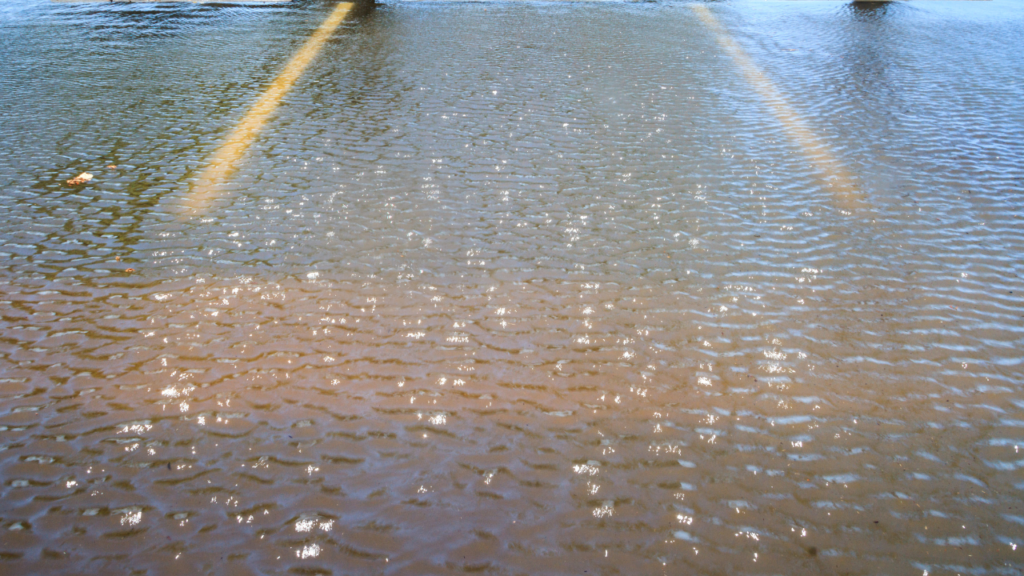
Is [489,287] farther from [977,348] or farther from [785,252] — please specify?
[977,348]

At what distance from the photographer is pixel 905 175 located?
9.91 ft

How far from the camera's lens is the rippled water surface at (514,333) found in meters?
1.40

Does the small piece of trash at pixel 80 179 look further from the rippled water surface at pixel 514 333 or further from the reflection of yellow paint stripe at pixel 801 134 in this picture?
the reflection of yellow paint stripe at pixel 801 134

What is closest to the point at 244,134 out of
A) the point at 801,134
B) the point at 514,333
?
the point at 514,333

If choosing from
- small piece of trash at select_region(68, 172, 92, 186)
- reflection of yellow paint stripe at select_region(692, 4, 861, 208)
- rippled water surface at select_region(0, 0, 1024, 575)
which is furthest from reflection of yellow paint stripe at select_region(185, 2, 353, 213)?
reflection of yellow paint stripe at select_region(692, 4, 861, 208)

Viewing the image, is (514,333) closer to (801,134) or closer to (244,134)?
(244,134)

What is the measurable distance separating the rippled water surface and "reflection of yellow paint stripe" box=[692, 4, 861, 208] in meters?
0.03

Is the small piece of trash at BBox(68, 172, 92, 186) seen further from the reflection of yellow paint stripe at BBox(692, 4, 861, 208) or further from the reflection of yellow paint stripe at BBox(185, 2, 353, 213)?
the reflection of yellow paint stripe at BBox(692, 4, 861, 208)

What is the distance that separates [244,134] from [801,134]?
289 cm

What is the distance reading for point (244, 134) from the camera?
3.47 metres

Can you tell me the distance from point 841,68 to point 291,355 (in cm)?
442

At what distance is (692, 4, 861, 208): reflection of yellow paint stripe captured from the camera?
2904mm

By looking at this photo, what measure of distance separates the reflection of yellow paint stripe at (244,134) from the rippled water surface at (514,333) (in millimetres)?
69

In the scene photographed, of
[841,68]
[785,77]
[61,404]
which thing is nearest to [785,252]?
[61,404]
